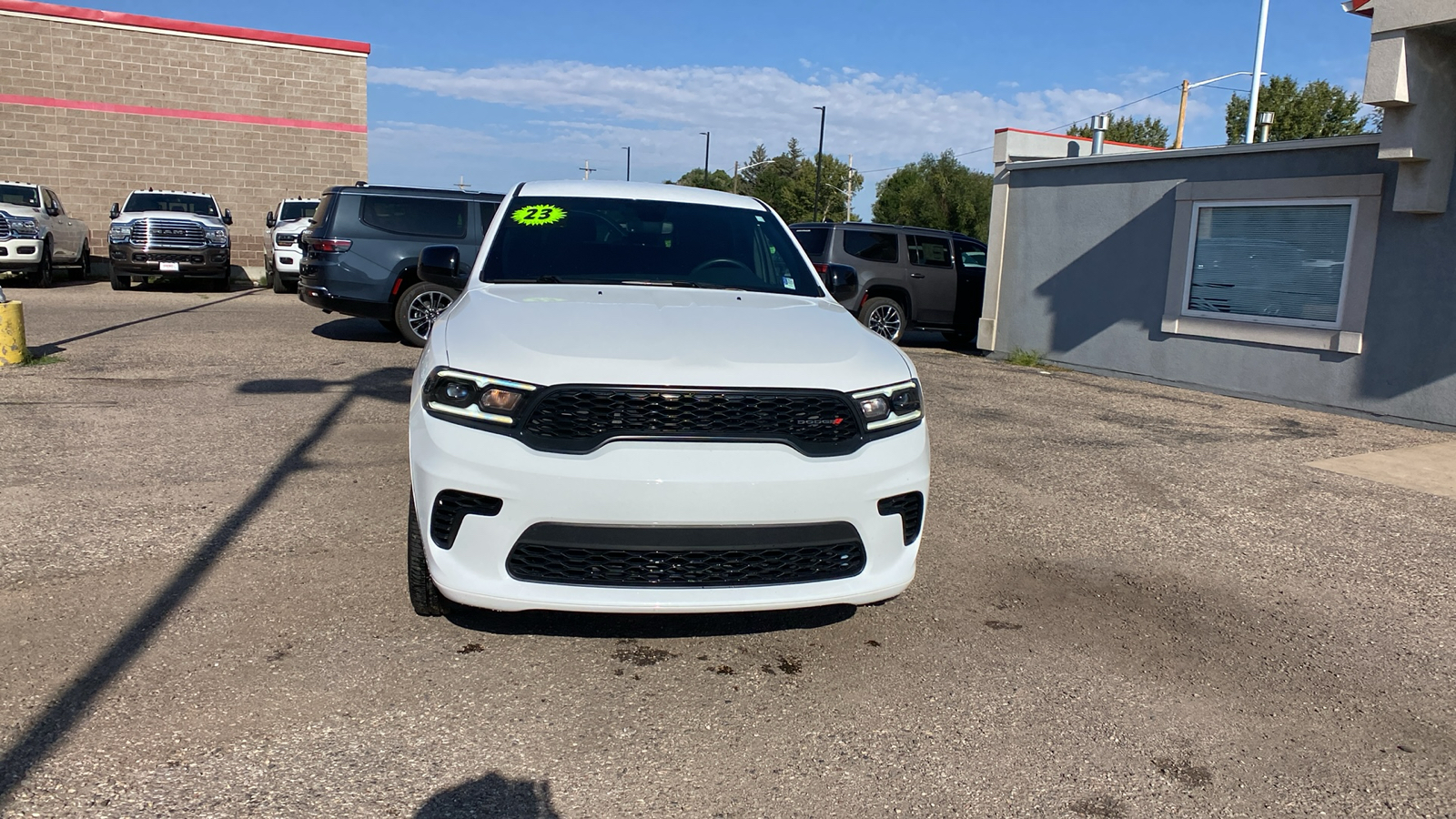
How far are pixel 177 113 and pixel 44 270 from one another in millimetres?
8017

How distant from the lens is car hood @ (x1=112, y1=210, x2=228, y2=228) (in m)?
18.7

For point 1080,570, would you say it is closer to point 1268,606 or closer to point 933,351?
point 1268,606

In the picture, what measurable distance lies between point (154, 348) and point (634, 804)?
10726 millimetres

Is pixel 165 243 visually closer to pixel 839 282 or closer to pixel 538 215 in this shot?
pixel 538 215

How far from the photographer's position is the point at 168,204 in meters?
20.0

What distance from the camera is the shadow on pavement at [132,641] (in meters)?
2.95

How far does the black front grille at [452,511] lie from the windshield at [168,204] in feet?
63.1

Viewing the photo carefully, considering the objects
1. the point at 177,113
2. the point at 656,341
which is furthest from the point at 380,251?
the point at 177,113

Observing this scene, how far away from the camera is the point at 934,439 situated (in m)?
8.31

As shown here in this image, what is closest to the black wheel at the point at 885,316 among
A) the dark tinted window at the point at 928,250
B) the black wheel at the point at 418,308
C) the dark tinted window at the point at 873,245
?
the dark tinted window at the point at 873,245

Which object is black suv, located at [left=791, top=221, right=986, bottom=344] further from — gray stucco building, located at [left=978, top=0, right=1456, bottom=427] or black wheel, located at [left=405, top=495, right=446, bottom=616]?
black wheel, located at [left=405, top=495, right=446, bottom=616]

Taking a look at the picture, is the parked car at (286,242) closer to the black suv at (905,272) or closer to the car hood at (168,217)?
the car hood at (168,217)

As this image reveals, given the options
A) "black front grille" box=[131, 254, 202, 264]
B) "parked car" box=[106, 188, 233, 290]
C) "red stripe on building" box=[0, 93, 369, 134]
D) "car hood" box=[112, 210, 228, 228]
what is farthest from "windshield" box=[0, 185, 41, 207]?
"red stripe on building" box=[0, 93, 369, 134]

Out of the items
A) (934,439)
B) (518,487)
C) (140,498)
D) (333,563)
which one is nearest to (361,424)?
(140,498)
